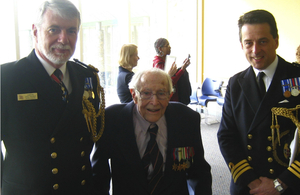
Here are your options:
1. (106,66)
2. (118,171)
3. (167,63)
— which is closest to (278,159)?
(118,171)

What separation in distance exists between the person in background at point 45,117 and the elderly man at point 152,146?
0.78ft

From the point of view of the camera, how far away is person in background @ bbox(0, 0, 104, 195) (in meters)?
1.14

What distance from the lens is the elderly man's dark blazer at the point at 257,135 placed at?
1.32 meters

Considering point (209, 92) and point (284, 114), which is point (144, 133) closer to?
point (284, 114)

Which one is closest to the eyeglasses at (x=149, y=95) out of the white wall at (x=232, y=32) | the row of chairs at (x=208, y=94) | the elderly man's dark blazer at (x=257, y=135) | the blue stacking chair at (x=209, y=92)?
the elderly man's dark blazer at (x=257, y=135)

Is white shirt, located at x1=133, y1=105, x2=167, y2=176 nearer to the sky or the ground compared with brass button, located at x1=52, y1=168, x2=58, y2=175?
nearer to the sky

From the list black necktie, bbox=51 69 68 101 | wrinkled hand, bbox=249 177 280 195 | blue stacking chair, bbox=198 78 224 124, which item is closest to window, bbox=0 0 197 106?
blue stacking chair, bbox=198 78 224 124

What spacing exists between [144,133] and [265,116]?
2.37ft

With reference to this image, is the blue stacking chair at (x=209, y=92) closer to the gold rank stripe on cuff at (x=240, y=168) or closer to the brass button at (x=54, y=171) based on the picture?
the gold rank stripe on cuff at (x=240, y=168)

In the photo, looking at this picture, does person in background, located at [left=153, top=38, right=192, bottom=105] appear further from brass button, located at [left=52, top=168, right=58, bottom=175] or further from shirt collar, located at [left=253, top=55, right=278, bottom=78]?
brass button, located at [left=52, top=168, right=58, bottom=175]

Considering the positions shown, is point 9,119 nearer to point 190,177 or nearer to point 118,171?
point 118,171

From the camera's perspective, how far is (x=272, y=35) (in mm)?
1349

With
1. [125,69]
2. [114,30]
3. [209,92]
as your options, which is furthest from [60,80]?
[209,92]

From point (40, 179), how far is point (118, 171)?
1.54 feet
